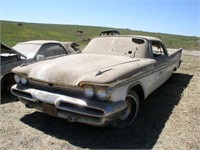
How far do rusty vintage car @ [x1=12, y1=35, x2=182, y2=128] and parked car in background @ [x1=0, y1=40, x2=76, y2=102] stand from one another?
118cm

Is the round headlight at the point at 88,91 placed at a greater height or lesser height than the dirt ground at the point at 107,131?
greater

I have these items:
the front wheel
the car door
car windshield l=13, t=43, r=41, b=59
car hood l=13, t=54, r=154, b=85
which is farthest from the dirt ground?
car windshield l=13, t=43, r=41, b=59

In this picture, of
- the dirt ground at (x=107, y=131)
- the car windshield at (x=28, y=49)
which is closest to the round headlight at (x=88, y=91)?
the dirt ground at (x=107, y=131)

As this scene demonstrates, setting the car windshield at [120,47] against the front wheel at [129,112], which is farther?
the car windshield at [120,47]

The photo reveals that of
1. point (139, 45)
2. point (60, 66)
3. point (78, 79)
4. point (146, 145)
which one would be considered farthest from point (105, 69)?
point (139, 45)

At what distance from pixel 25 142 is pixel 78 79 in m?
1.23

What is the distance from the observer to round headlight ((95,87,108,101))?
347 centimetres

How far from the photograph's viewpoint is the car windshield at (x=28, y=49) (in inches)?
263

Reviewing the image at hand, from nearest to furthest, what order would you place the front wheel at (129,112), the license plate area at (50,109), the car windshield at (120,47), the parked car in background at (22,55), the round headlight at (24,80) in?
the license plate area at (50,109) → the front wheel at (129,112) → the round headlight at (24,80) → the car windshield at (120,47) → the parked car in background at (22,55)

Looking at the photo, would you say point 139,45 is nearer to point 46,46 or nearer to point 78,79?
point 78,79

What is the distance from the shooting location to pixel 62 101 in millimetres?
3652

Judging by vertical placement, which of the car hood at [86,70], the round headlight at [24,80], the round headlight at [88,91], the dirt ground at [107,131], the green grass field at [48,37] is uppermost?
the car hood at [86,70]

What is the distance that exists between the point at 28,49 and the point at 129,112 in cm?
405

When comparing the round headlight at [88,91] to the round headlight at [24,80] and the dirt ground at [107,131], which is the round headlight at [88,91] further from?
the round headlight at [24,80]
